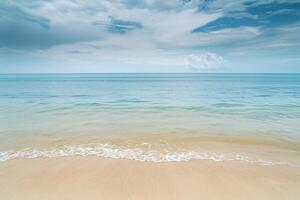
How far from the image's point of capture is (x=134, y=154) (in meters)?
6.22

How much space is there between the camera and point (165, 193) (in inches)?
161

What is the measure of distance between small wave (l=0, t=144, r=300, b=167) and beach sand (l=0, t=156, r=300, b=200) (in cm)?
28

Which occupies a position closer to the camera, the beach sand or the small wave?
the beach sand

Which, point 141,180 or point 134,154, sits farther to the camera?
point 134,154

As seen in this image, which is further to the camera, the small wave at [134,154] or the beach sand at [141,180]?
the small wave at [134,154]

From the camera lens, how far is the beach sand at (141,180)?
159 inches

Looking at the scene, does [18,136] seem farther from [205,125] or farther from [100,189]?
[205,125]

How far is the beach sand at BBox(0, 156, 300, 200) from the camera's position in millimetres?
4039

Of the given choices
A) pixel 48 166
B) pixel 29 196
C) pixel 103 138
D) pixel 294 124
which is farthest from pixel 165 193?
pixel 294 124

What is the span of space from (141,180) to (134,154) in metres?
1.63

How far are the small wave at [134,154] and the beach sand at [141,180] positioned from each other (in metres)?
0.28

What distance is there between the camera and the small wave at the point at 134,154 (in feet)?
19.3

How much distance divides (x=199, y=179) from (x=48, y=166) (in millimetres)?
4524

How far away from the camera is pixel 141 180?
464cm
